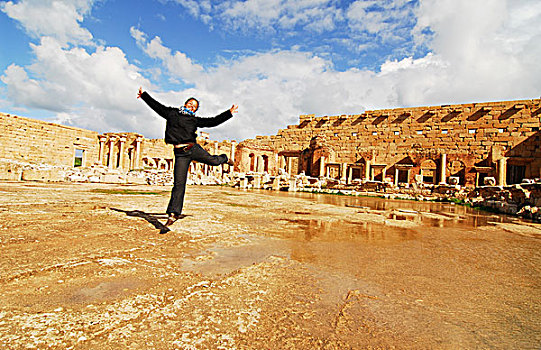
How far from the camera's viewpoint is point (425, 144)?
22.1m

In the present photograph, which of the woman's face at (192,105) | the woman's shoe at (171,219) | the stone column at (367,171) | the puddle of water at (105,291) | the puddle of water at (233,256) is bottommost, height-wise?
the puddle of water at (105,291)

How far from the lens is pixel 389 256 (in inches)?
99.4

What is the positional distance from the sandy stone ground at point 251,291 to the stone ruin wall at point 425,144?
702 inches

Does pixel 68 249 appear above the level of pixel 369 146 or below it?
below

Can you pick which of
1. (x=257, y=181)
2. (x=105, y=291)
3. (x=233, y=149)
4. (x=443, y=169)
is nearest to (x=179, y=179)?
(x=105, y=291)

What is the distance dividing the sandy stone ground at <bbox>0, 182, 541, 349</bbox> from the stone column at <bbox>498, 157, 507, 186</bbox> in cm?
2057

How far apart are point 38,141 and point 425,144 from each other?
3415 cm

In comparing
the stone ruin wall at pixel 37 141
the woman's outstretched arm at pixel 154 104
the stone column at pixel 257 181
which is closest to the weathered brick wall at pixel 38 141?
the stone ruin wall at pixel 37 141

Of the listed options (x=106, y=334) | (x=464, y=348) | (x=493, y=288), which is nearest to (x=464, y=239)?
(x=493, y=288)

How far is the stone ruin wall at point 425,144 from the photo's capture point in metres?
19.5

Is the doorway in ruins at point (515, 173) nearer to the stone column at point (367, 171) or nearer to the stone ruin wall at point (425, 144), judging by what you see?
the stone ruin wall at point (425, 144)

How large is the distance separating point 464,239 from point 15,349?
438 centimetres

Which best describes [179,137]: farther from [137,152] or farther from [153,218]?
[137,152]

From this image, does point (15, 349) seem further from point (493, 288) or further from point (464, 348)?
point (493, 288)
